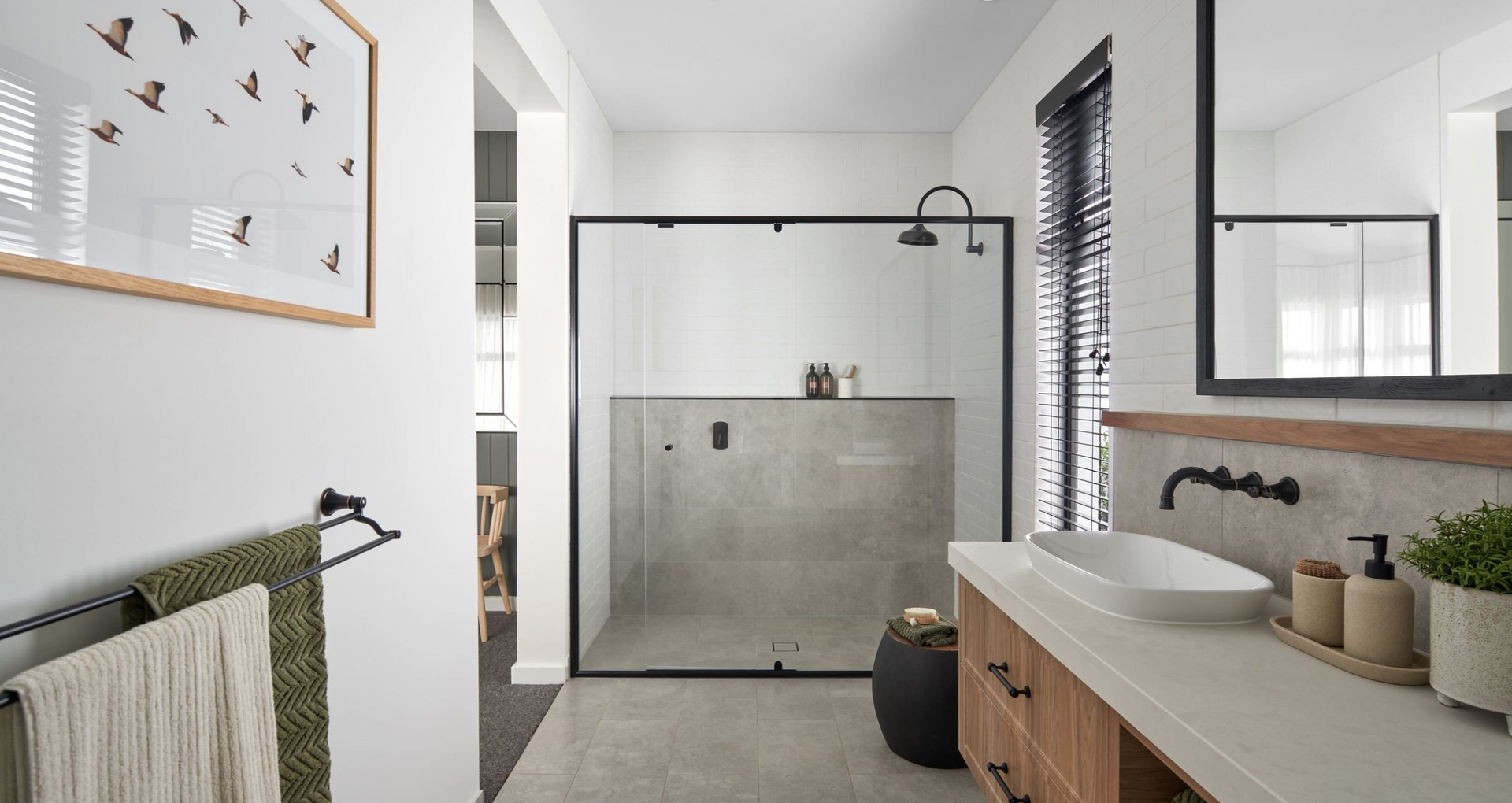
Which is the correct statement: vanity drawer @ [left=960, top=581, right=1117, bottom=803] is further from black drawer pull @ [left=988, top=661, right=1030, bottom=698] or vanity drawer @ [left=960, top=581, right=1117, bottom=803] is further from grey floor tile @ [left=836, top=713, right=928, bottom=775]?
grey floor tile @ [left=836, top=713, right=928, bottom=775]

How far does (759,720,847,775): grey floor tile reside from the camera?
2.26m

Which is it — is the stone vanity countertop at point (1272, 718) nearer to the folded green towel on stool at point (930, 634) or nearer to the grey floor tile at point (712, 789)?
the folded green towel on stool at point (930, 634)

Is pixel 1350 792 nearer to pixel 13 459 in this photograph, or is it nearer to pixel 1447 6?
pixel 1447 6

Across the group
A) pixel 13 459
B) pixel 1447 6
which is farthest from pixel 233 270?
pixel 1447 6

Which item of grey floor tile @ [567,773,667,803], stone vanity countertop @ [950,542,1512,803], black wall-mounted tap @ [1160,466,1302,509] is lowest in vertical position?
grey floor tile @ [567,773,667,803]

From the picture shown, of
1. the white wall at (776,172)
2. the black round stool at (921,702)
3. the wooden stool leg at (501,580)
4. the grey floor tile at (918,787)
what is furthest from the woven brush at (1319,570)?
the wooden stool leg at (501,580)

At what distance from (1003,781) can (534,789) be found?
142cm

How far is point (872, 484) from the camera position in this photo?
3.04m

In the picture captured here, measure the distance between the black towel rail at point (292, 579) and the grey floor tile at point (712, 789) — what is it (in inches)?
48.9

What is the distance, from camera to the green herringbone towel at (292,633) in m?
0.94

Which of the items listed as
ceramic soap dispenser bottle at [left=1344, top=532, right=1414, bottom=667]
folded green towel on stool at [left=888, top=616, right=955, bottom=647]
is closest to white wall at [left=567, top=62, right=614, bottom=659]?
folded green towel on stool at [left=888, top=616, right=955, bottom=647]

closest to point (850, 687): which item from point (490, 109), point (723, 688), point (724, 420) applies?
point (723, 688)

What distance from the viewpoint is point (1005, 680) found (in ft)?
4.80

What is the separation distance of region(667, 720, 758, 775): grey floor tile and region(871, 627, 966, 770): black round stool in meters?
0.49
